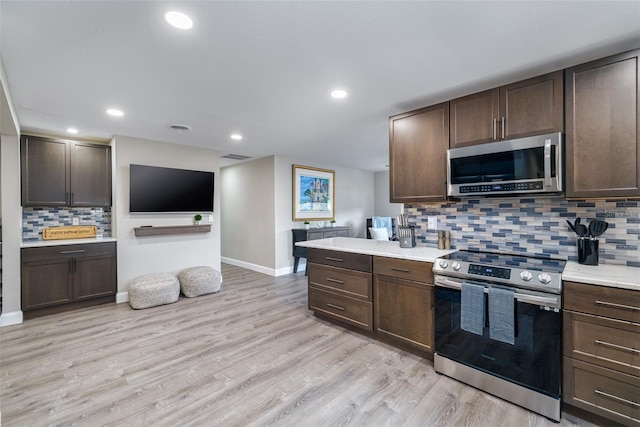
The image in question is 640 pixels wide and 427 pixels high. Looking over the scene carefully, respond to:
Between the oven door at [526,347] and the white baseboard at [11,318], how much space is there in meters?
4.61

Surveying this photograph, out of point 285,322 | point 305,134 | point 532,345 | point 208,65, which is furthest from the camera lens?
point 305,134

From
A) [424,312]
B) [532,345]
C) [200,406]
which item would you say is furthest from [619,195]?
[200,406]

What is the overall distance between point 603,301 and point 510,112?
143 cm

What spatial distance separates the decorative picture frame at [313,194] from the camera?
5.81 metres

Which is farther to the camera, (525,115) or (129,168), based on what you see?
(129,168)

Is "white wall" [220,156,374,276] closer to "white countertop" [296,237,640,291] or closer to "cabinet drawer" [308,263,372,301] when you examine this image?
"cabinet drawer" [308,263,372,301]

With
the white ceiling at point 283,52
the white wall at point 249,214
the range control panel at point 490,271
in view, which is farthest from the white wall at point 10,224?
the range control panel at point 490,271

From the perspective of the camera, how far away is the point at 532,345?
1.84m

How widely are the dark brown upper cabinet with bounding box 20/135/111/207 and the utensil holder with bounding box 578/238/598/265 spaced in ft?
17.7

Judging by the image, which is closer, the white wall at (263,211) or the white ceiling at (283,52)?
the white ceiling at (283,52)

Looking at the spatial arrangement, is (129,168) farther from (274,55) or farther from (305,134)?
(274,55)

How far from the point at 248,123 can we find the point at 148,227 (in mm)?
2179

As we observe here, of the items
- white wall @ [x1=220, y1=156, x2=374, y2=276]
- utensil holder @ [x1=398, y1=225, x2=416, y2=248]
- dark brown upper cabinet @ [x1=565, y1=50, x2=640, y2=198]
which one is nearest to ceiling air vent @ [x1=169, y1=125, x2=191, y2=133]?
white wall @ [x1=220, y1=156, x2=374, y2=276]

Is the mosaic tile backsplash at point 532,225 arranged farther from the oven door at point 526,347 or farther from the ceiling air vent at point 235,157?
the ceiling air vent at point 235,157
